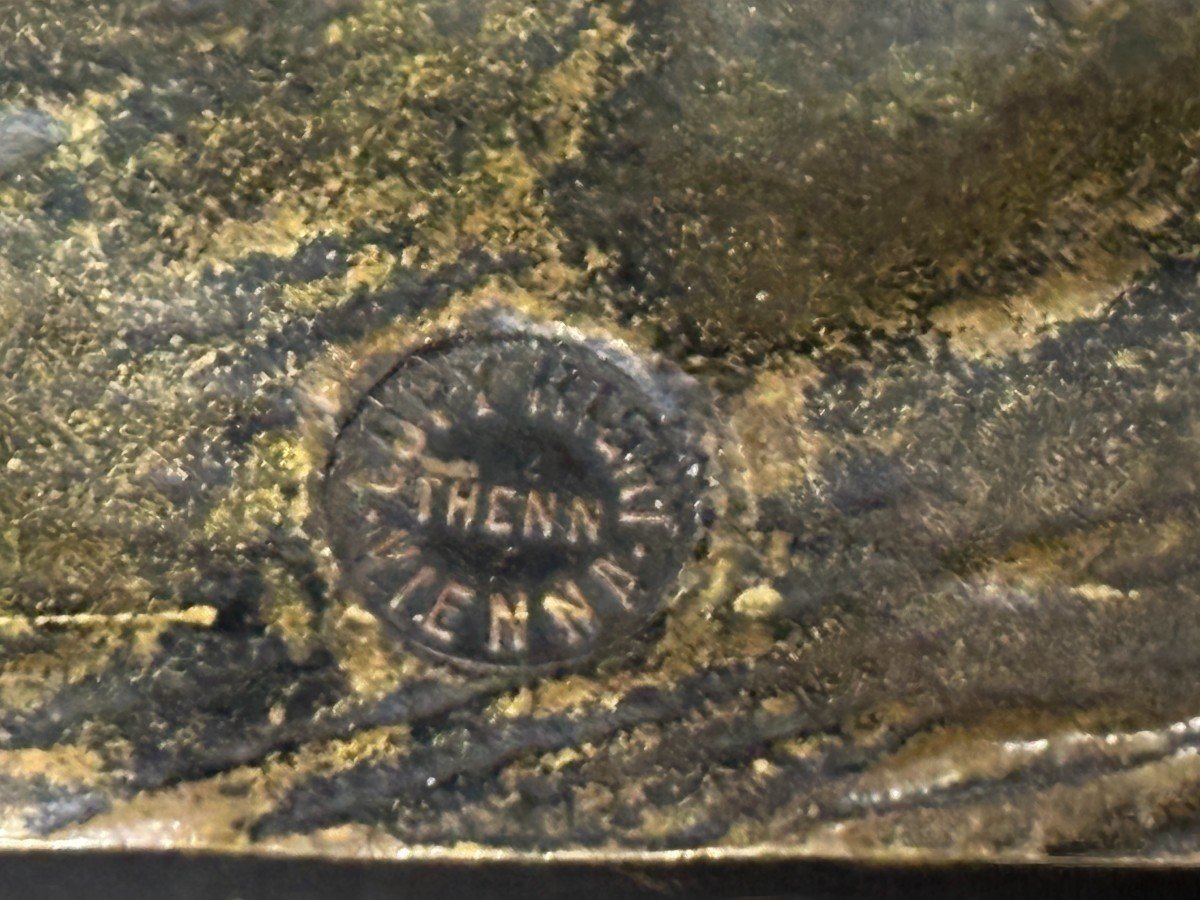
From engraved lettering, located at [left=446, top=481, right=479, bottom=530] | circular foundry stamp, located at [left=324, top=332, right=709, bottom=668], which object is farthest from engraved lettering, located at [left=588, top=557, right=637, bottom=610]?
engraved lettering, located at [left=446, top=481, right=479, bottom=530]

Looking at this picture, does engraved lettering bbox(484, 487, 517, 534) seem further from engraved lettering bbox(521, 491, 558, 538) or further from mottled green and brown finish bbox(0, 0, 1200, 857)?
mottled green and brown finish bbox(0, 0, 1200, 857)

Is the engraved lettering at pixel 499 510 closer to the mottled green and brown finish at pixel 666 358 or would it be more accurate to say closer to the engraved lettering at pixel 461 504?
the engraved lettering at pixel 461 504

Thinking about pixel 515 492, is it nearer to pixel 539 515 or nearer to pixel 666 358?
pixel 539 515

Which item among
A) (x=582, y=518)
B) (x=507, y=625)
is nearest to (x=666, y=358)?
(x=582, y=518)

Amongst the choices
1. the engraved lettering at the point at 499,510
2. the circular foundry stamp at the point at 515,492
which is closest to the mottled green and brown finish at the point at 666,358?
the circular foundry stamp at the point at 515,492

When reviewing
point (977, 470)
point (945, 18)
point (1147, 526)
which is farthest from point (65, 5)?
point (1147, 526)

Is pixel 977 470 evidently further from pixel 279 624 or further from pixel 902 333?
pixel 279 624
